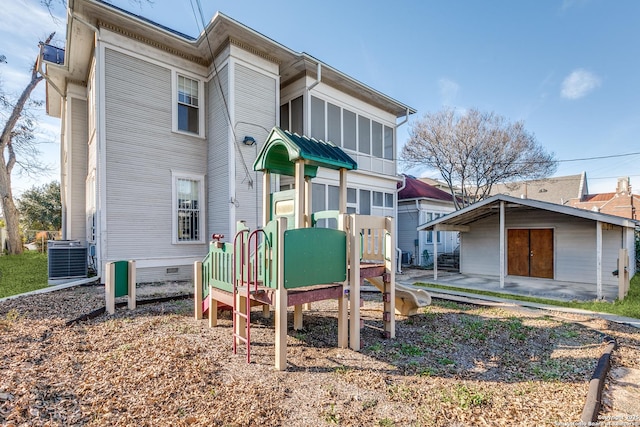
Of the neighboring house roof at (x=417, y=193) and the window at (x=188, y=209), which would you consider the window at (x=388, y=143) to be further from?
Answer: the window at (x=188, y=209)

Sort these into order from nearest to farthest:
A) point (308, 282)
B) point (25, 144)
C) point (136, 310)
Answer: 1. point (308, 282)
2. point (136, 310)
3. point (25, 144)

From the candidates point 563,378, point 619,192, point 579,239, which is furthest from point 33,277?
point 619,192

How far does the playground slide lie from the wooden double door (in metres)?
7.56

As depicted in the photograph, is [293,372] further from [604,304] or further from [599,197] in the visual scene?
[599,197]

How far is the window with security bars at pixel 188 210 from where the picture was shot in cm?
962

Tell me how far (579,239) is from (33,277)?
17.4 m

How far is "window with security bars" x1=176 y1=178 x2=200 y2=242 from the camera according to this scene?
962 centimetres

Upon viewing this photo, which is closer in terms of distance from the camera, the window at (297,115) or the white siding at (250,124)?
the white siding at (250,124)

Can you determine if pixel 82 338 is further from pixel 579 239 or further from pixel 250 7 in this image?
pixel 579 239

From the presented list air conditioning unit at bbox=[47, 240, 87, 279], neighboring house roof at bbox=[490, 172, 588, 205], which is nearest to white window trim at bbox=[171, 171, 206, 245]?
air conditioning unit at bbox=[47, 240, 87, 279]

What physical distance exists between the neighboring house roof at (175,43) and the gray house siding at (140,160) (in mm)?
750

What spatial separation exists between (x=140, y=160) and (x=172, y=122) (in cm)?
149

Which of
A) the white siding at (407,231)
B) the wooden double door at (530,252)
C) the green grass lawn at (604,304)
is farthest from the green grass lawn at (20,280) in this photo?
the wooden double door at (530,252)

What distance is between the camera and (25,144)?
1841 cm
